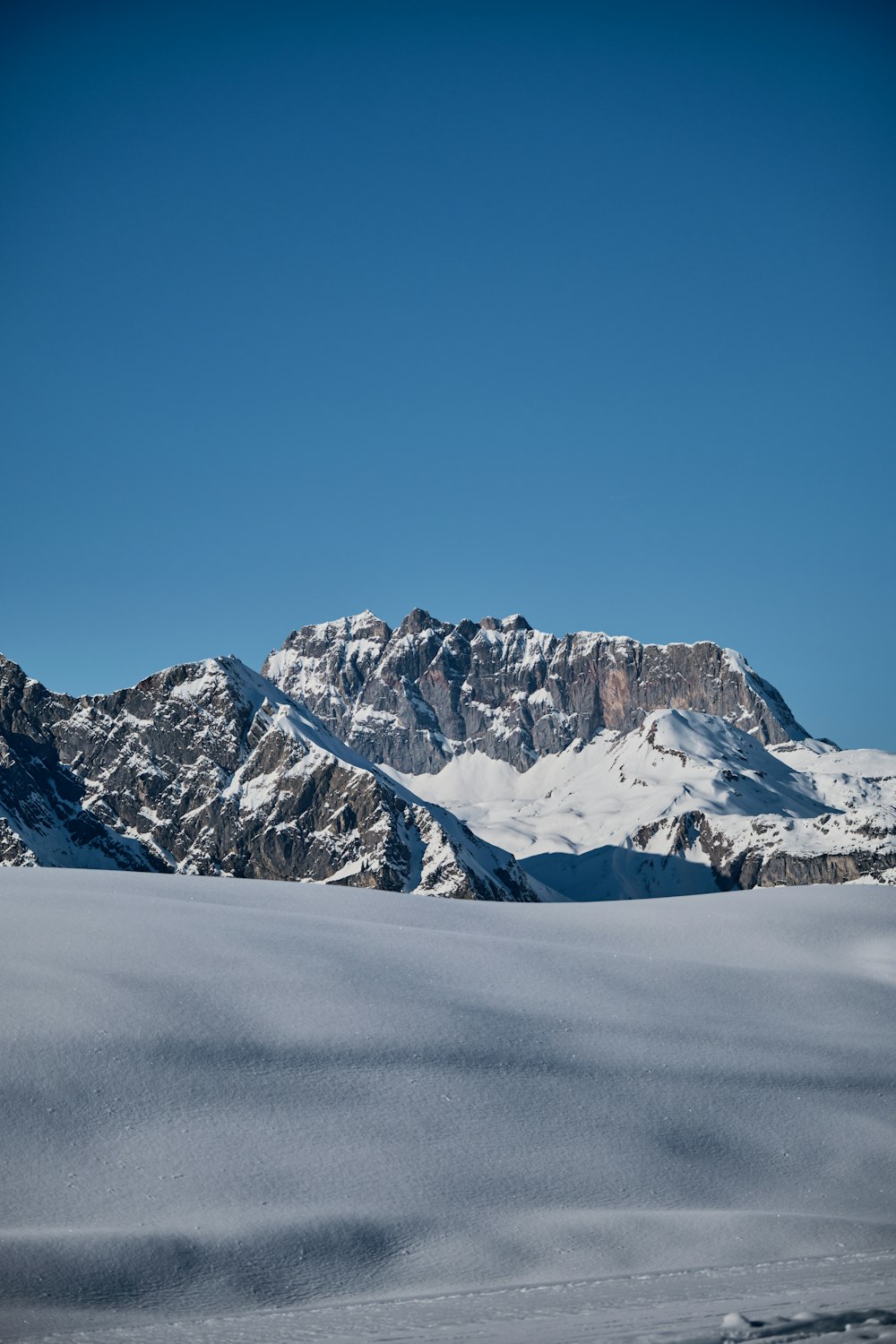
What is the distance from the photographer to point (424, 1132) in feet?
66.5

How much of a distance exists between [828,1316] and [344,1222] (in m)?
8.06

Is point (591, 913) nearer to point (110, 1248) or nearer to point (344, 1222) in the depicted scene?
point (344, 1222)

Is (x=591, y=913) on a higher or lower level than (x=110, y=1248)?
higher

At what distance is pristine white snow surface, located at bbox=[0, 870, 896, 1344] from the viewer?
15344mm

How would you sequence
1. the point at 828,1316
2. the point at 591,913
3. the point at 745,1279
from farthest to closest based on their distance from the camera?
the point at 591,913
the point at 745,1279
the point at 828,1316

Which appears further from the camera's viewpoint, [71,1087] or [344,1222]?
[71,1087]

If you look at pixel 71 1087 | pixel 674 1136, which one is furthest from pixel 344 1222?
pixel 674 1136

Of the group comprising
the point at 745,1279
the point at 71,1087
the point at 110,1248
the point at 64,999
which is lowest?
the point at 745,1279

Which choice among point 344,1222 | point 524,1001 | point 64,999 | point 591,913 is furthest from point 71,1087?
point 591,913

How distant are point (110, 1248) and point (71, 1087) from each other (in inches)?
157

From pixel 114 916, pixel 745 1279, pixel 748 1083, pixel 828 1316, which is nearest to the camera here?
pixel 828 1316

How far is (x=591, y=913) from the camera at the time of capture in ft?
115

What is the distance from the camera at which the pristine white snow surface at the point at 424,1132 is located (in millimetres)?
15344

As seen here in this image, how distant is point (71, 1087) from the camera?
1975 cm
